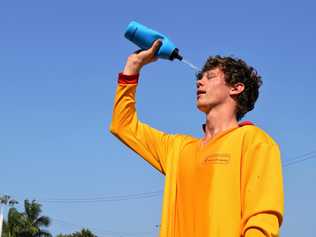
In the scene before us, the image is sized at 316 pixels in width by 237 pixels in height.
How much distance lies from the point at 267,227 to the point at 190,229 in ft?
1.81

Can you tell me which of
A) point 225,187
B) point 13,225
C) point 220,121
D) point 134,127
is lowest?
point 225,187

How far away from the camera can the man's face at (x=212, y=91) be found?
419 cm

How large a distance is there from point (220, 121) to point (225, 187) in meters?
0.52

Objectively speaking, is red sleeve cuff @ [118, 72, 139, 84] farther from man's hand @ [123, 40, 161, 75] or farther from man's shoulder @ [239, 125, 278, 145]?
man's shoulder @ [239, 125, 278, 145]

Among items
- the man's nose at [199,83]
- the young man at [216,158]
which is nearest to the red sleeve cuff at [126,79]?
the young man at [216,158]

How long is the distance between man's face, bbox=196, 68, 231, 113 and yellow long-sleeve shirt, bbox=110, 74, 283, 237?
22cm

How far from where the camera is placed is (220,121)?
4.17m

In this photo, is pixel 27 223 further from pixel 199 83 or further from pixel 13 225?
pixel 199 83

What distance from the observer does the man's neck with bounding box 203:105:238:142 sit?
4.16m

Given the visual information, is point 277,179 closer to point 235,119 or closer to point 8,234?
point 235,119

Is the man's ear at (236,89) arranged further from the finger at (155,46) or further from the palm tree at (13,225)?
the palm tree at (13,225)

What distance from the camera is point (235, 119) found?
13.8ft

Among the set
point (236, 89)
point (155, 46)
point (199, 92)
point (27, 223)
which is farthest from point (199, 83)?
point (27, 223)

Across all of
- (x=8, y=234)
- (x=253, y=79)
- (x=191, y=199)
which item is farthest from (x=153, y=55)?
(x=8, y=234)
